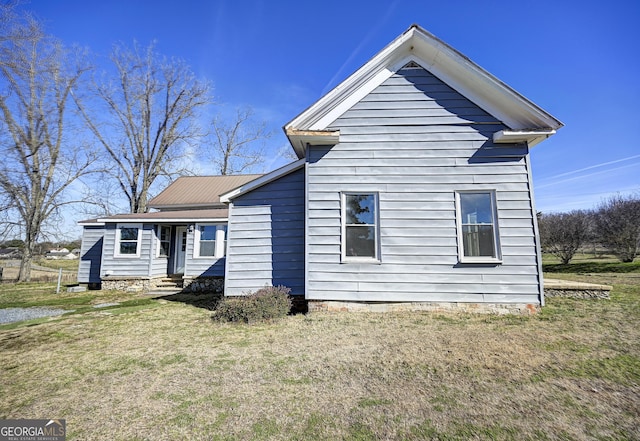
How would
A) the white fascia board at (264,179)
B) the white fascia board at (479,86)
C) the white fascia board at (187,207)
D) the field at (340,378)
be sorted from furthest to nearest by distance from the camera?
the white fascia board at (187,207) → the white fascia board at (264,179) → the white fascia board at (479,86) → the field at (340,378)

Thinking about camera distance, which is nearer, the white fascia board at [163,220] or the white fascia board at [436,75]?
the white fascia board at [436,75]

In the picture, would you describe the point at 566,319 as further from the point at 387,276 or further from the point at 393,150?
the point at 393,150

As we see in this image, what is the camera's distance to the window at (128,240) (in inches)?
539

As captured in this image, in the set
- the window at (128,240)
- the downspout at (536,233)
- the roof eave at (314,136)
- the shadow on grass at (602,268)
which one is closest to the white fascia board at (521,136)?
the downspout at (536,233)

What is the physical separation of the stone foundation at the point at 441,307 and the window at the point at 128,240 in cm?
1117

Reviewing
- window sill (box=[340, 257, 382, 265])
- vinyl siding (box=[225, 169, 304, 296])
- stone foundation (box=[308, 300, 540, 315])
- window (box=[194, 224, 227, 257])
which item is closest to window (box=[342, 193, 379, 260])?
window sill (box=[340, 257, 382, 265])

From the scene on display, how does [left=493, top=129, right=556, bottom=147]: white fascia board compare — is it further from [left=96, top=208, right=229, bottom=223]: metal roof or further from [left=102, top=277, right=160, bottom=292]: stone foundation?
[left=102, top=277, right=160, bottom=292]: stone foundation

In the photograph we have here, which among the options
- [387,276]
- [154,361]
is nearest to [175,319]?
[154,361]

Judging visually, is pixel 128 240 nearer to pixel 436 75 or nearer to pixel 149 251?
pixel 149 251

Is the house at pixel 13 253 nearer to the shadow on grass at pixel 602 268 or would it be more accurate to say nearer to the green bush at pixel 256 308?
the green bush at pixel 256 308

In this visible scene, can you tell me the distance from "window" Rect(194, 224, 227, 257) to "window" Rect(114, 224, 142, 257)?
9.31 feet

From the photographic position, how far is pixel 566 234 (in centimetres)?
2238

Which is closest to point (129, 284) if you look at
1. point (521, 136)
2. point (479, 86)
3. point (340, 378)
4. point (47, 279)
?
point (47, 279)

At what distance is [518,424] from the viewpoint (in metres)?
2.76
